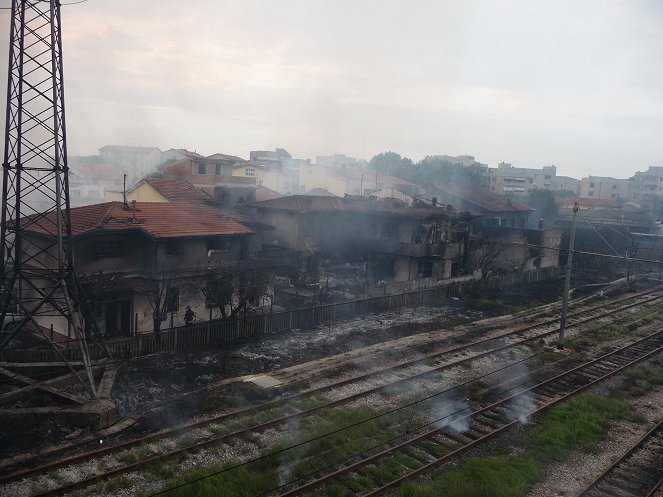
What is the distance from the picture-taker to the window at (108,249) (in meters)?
21.8

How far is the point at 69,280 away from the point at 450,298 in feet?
67.4

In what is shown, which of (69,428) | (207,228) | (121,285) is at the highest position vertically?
(207,228)

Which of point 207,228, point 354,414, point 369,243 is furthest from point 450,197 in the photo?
point 354,414

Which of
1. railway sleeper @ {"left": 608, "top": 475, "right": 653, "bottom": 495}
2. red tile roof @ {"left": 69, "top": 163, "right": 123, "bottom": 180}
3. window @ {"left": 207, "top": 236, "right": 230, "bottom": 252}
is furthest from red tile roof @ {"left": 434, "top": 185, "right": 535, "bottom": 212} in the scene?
railway sleeper @ {"left": 608, "top": 475, "right": 653, "bottom": 495}

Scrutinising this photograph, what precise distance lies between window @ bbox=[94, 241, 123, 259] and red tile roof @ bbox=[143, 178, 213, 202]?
13.5 metres

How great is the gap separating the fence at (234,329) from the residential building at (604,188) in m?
88.0

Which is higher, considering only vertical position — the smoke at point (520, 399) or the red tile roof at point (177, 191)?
the red tile roof at point (177, 191)

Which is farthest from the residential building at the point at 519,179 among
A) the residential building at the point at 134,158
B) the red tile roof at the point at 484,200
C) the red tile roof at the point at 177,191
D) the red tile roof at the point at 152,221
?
the red tile roof at the point at 152,221

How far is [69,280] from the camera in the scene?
15508mm

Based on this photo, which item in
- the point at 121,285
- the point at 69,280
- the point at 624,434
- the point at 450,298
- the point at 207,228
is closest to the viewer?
the point at 624,434

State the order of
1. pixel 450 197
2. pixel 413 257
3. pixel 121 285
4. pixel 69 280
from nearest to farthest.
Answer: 1. pixel 69 280
2. pixel 121 285
3. pixel 413 257
4. pixel 450 197

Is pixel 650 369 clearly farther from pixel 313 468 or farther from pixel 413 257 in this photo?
pixel 413 257

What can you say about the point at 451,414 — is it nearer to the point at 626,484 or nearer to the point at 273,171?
the point at 626,484

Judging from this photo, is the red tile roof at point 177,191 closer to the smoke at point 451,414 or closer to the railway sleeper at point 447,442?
the smoke at point 451,414
